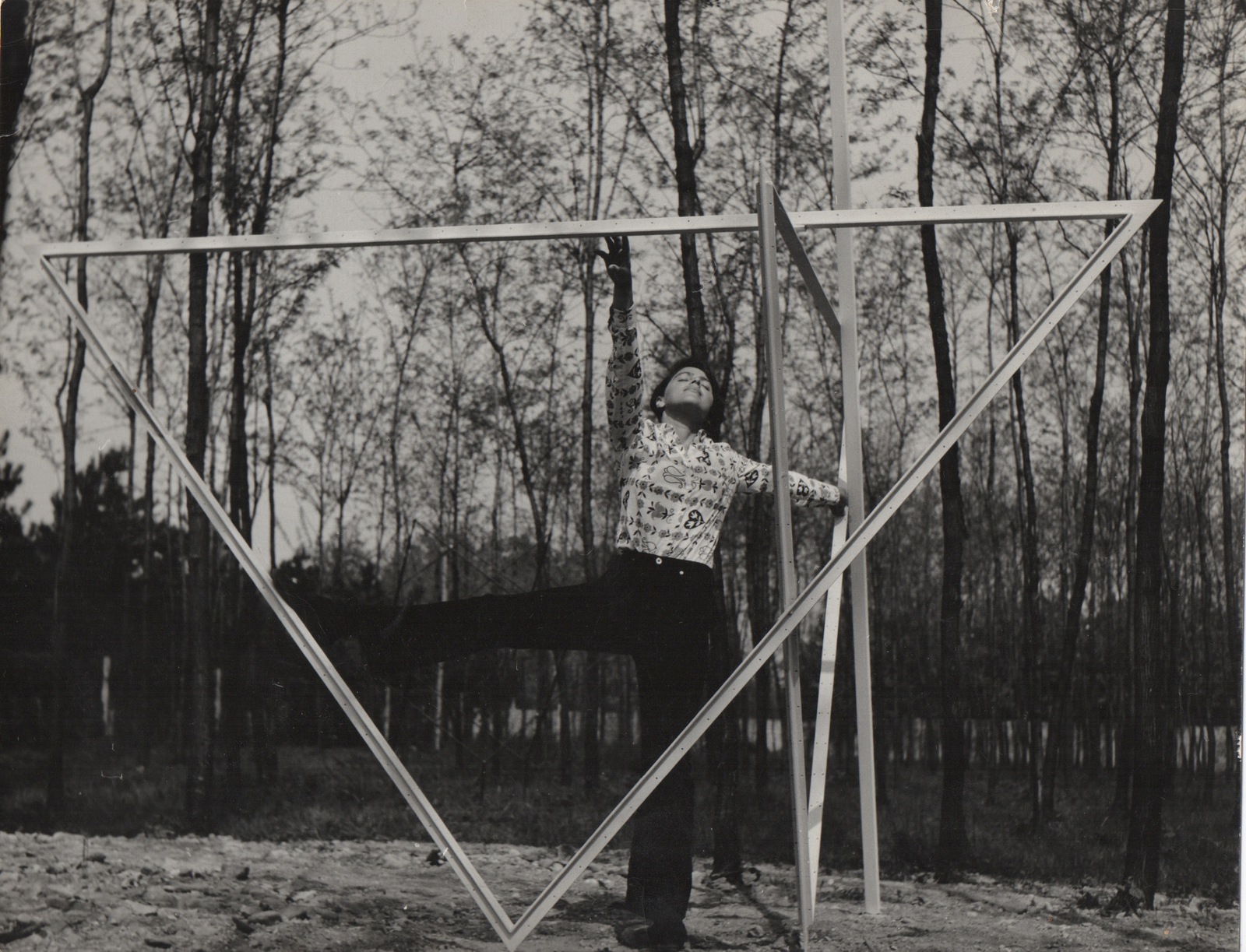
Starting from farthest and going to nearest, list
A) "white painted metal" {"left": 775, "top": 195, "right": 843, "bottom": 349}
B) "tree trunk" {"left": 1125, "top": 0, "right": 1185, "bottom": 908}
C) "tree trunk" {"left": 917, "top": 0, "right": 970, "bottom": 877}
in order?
"tree trunk" {"left": 917, "top": 0, "right": 970, "bottom": 877} → "tree trunk" {"left": 1125, "top": 0, "right": 1185, "bottom": 908} → "white painted metal" {"left": 775, "top": 195, "right": 843, "bottom": 349}

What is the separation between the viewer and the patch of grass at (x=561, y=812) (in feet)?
12.3

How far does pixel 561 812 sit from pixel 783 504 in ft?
6.20

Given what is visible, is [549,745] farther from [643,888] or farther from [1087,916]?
[1087,916]

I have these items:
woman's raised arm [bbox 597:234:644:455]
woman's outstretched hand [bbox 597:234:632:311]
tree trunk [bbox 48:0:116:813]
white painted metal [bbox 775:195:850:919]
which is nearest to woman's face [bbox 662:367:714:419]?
woman's raised arm [bbox 597:234:644:455]

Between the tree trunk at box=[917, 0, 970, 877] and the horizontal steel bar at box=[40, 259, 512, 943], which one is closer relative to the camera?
the horizontal steel bar at box=[40, 259, 512, 943]

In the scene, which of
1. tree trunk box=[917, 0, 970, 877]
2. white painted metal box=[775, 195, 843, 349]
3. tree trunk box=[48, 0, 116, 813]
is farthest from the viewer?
tree trunk box=[48, 0, 116, 813]

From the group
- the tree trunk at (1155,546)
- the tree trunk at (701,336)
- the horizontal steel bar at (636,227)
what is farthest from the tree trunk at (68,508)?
the tree trunk at (1155,546)

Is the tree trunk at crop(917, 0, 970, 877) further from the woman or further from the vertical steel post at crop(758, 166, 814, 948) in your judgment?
the vertical steel post at crop(758, 166, 814, 948)

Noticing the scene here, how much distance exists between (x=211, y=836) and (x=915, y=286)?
3367 millimetres

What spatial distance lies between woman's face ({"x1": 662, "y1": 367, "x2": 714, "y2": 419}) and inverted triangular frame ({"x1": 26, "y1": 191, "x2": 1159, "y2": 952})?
0.50 metres

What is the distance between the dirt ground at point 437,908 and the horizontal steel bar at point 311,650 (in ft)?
1.74

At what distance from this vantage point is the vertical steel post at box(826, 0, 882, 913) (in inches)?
132

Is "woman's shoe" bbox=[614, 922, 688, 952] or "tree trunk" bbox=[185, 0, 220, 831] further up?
"tree trunk" bbox=[185, 0, 220, 831]

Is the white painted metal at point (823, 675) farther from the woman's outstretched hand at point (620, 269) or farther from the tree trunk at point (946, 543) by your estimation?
the tree trunk at point (946, 543)
